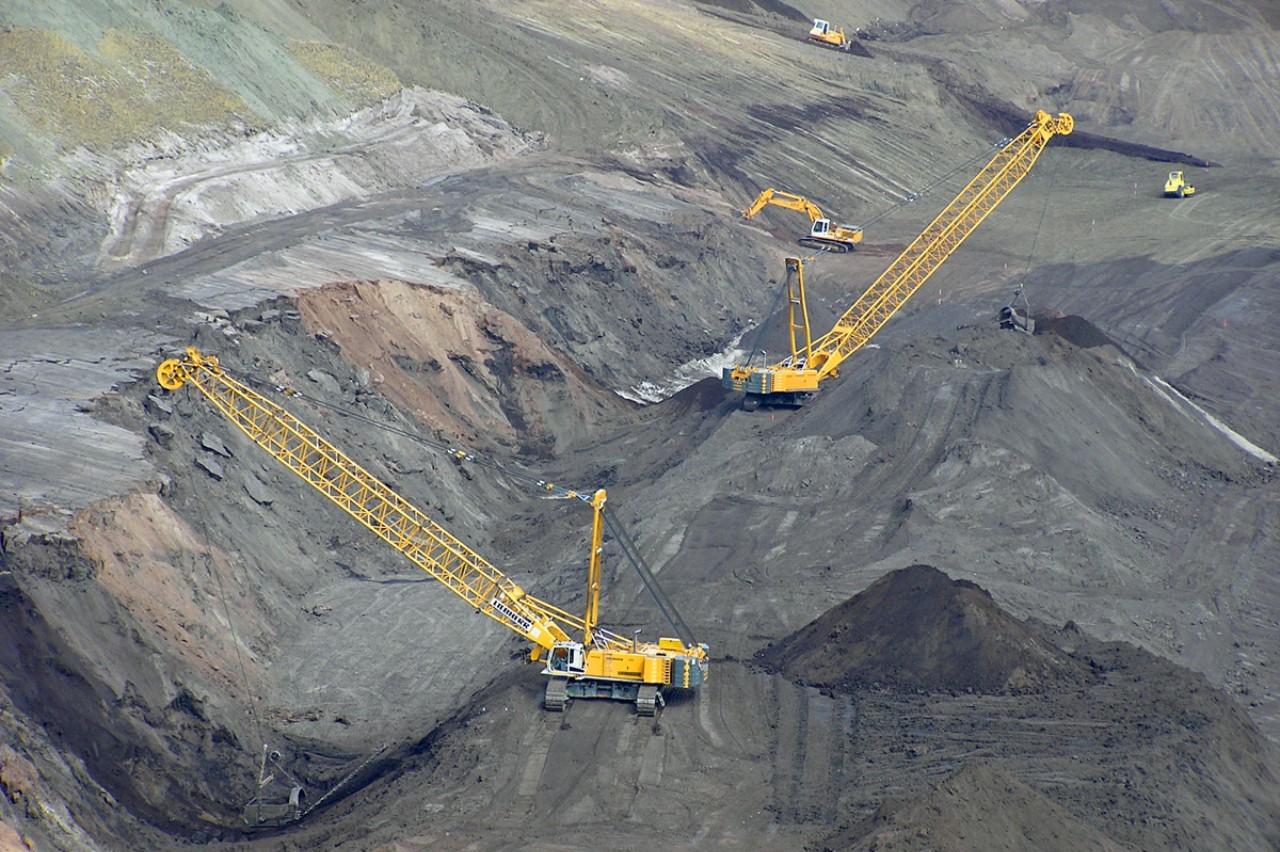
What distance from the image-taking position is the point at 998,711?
29.3 m

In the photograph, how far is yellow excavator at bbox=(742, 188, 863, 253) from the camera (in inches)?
2726

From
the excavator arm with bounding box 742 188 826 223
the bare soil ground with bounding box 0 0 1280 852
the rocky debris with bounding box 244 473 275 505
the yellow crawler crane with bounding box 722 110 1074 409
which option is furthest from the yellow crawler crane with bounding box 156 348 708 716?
the excavator arm with bounding box 742 188 826 223

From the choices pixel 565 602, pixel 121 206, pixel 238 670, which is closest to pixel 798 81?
pixel 121 206

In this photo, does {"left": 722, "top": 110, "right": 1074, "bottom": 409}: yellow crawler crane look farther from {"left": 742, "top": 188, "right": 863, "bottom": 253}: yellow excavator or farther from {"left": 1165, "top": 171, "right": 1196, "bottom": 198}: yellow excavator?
{"left": 1165, "top": 171, "right": 1196, "bottom": 198}: yellow excavator

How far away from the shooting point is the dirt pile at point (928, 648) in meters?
30.3

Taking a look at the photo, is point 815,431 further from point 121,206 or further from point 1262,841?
point 121,206

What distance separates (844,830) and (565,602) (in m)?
13.2

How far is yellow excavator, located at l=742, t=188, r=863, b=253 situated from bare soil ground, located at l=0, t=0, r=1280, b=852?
0.86 m

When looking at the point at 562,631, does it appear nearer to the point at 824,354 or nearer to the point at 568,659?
the point at 568,659

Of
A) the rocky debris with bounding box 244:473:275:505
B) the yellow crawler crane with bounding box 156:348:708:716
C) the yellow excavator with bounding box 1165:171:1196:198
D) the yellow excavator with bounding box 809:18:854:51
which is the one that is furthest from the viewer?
the yellow excavator with bounding box 809:18:854:51

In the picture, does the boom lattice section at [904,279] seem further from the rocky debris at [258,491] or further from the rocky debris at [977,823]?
the rocky debris at [977,823]

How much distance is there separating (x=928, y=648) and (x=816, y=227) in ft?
134

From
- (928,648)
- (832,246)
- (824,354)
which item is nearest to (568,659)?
(928,648)

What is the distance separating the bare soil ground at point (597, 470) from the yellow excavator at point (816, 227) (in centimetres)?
86
